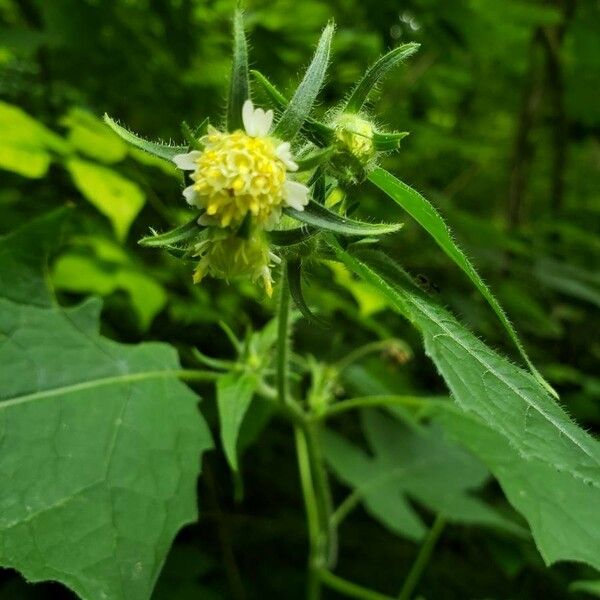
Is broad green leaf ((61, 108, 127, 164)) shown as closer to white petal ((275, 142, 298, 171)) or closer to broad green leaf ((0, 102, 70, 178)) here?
broad green leaf ((0, 102, 70, 178))

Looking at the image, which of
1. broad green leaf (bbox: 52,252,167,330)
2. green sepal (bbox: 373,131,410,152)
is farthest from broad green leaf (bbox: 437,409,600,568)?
broad green leaf (bbox: 52,252,167,330)

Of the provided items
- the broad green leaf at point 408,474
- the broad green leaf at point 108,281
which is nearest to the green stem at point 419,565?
the broad green leaf at point 408,474

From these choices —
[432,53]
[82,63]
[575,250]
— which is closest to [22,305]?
[82,63]

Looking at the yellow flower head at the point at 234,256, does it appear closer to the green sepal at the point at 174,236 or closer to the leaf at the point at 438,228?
the green sepal at the point at 174,236

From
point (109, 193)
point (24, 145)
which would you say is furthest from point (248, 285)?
point (24, 145)

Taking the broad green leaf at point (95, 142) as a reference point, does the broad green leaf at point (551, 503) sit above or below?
above
